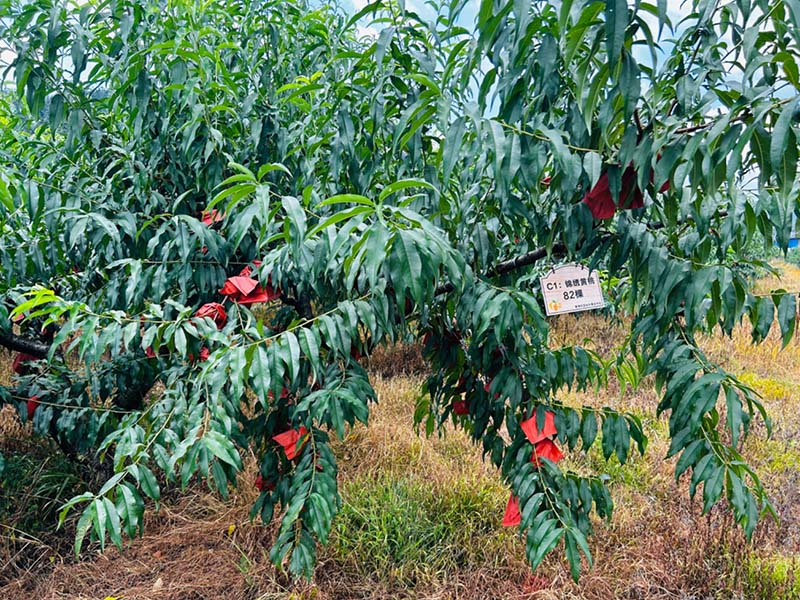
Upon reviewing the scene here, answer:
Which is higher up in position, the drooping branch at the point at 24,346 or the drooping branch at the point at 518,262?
the drooping branch at the point at 518,262

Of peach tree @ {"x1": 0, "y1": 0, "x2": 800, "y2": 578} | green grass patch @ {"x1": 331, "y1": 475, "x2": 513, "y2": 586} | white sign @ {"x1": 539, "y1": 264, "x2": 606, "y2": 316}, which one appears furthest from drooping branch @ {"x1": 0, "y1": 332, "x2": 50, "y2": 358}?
white sign @ {"x1": 539, "y1": 264, "x2": 606, "y2": 316}

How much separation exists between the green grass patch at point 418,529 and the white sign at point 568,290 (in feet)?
3.05

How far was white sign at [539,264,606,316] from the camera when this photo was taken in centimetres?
147

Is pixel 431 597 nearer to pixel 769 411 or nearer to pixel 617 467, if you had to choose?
pixel 617 467

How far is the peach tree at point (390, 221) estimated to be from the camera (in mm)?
708

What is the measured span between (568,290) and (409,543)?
3.46 ft

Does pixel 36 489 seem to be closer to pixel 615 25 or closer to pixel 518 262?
pixel 518 262

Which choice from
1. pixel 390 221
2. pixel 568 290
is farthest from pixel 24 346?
pixel 568 290

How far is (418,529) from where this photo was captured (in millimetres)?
1961

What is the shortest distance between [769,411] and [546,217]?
2986 mm

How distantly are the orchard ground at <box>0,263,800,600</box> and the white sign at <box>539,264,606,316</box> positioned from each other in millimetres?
417

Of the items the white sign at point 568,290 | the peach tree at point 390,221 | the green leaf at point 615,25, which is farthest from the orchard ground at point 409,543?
the green leaf at point 615,25

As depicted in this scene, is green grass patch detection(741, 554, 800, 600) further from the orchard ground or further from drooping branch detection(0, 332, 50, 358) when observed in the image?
drooping branch detection(0, 332, 50, 358)

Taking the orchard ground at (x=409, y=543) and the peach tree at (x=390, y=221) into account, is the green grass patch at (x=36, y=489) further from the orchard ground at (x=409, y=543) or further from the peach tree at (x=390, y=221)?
the peach tree at (x=390, y=221)
